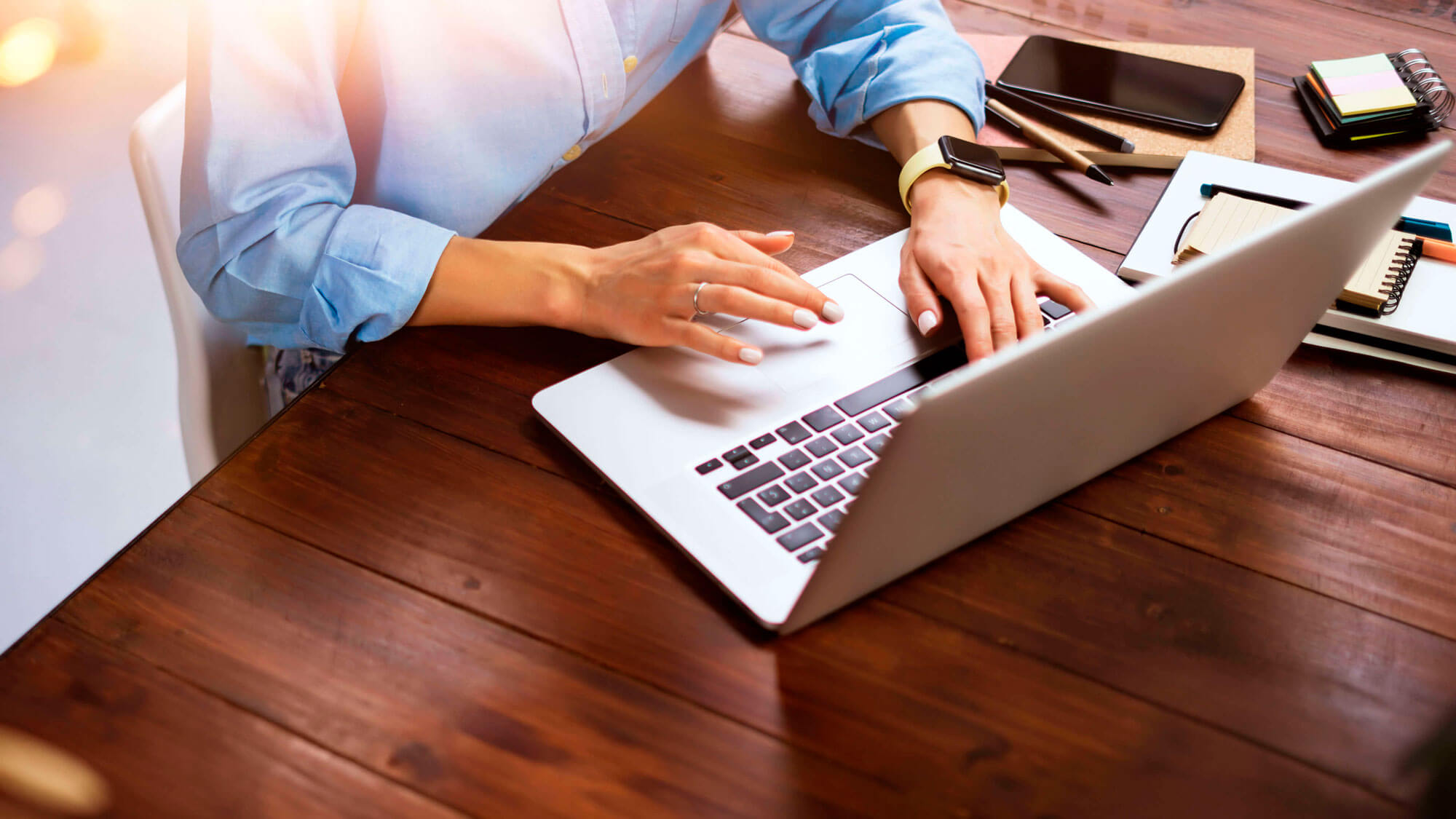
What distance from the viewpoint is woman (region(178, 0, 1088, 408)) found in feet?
2.46

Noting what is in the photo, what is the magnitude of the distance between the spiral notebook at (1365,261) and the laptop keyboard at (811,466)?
32 centimetres

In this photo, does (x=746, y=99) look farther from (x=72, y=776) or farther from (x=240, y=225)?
(x=72, y=776)

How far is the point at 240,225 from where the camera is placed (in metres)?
0.78

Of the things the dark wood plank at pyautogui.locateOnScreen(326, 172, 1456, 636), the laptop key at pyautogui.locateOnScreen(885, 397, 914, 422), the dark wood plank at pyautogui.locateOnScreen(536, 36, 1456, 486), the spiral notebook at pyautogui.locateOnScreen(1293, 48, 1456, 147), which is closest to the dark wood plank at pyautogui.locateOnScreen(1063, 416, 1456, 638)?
the dark wood plank at pyautogui.locateOnScreen(326, 172, 1456, 636)

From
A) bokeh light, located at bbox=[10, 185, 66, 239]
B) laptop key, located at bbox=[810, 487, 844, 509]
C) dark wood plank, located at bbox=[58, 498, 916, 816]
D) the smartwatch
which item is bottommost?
bokeh light, located at bbox=[10, 185, 66, 239]

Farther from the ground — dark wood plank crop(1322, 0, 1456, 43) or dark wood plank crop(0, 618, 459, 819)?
dark wood plank crop(1322, 0, 1456, 43)

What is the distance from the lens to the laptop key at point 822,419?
2.30ft

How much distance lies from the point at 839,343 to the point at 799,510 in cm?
19

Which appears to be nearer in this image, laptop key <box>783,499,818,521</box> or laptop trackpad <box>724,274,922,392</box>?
laptop key <box>783,499,818,521</box>

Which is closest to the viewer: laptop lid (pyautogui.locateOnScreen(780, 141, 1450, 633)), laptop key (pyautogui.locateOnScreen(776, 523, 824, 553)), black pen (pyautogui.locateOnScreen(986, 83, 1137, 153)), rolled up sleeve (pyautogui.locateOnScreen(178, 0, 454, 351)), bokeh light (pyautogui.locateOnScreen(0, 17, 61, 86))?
laptop lid (pyautogui.locateOnScreen(780, 141, 1450, 633))

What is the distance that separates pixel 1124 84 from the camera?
1078mm

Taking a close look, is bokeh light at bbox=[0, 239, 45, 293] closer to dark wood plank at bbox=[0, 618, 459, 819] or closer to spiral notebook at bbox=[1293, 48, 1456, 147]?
dark wood plank at bbox=[0, 618, 459, 819]

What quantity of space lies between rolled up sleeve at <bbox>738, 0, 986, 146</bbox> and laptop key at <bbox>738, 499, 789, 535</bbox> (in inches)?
20.6

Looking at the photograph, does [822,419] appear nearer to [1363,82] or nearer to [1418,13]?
[1363,82]
